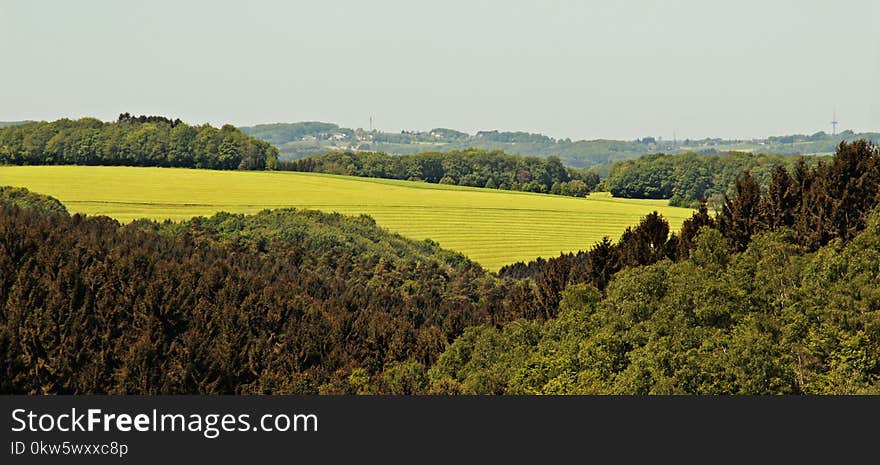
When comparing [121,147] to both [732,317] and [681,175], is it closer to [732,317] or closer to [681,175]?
[681,175]

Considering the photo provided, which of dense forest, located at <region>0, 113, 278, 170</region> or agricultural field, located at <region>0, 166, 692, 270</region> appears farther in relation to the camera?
dense forest, located at <region>0, 113, 278, 170</region>

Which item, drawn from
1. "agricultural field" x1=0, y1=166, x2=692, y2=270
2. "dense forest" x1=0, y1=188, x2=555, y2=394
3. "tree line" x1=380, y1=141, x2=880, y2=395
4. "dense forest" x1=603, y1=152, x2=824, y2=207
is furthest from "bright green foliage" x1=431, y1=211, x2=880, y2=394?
"dense forest" x1=603, y1=152, x2=824, y2=207

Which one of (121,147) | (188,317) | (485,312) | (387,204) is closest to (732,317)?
(485,312)

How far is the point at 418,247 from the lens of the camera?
14300 cm

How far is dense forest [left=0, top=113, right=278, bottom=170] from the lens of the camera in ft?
606

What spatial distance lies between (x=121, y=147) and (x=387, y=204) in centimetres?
5957

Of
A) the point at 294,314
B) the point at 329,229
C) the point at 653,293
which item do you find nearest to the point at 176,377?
the point at 294,314

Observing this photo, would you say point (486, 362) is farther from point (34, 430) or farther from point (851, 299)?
point (34, 430)

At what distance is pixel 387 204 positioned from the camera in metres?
163

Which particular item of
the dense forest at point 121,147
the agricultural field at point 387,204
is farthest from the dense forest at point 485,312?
the dense forest at point 121,147

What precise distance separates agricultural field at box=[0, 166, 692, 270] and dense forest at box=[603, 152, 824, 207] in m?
4.96

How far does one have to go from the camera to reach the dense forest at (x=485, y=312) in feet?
124

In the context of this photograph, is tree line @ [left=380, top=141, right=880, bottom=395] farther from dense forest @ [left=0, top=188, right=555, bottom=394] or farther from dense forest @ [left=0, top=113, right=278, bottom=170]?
dense forest @ [left=0, top=113, right=278, bottom=170]

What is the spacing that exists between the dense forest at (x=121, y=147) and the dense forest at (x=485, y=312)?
211 ft
